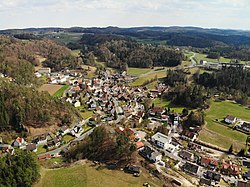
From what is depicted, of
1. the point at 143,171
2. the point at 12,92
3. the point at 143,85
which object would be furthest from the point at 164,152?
the point at 143,85

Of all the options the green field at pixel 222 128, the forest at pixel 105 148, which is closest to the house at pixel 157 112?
the green field at pixel 222 128

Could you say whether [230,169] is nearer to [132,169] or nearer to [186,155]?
[186,155]

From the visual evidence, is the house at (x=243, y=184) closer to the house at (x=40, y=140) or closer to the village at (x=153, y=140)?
the village at (x=153, y=140)

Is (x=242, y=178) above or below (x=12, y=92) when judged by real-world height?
below

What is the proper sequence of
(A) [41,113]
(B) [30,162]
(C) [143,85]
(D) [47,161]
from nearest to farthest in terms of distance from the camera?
1. (B) [30,162]
2. (D) [47,161]
3. (A) [41,113]
4. (C) [143,85]

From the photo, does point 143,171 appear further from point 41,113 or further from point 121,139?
point 41,113

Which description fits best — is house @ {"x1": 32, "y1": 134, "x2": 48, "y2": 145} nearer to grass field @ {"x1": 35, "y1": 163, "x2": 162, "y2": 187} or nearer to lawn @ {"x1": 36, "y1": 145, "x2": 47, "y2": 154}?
lawn @ {"x1": 36, "y1": 145, "x2": 47, "y2": 154}

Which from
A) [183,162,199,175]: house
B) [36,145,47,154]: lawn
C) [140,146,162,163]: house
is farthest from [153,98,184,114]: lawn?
[36,145,47,154]: lawn
